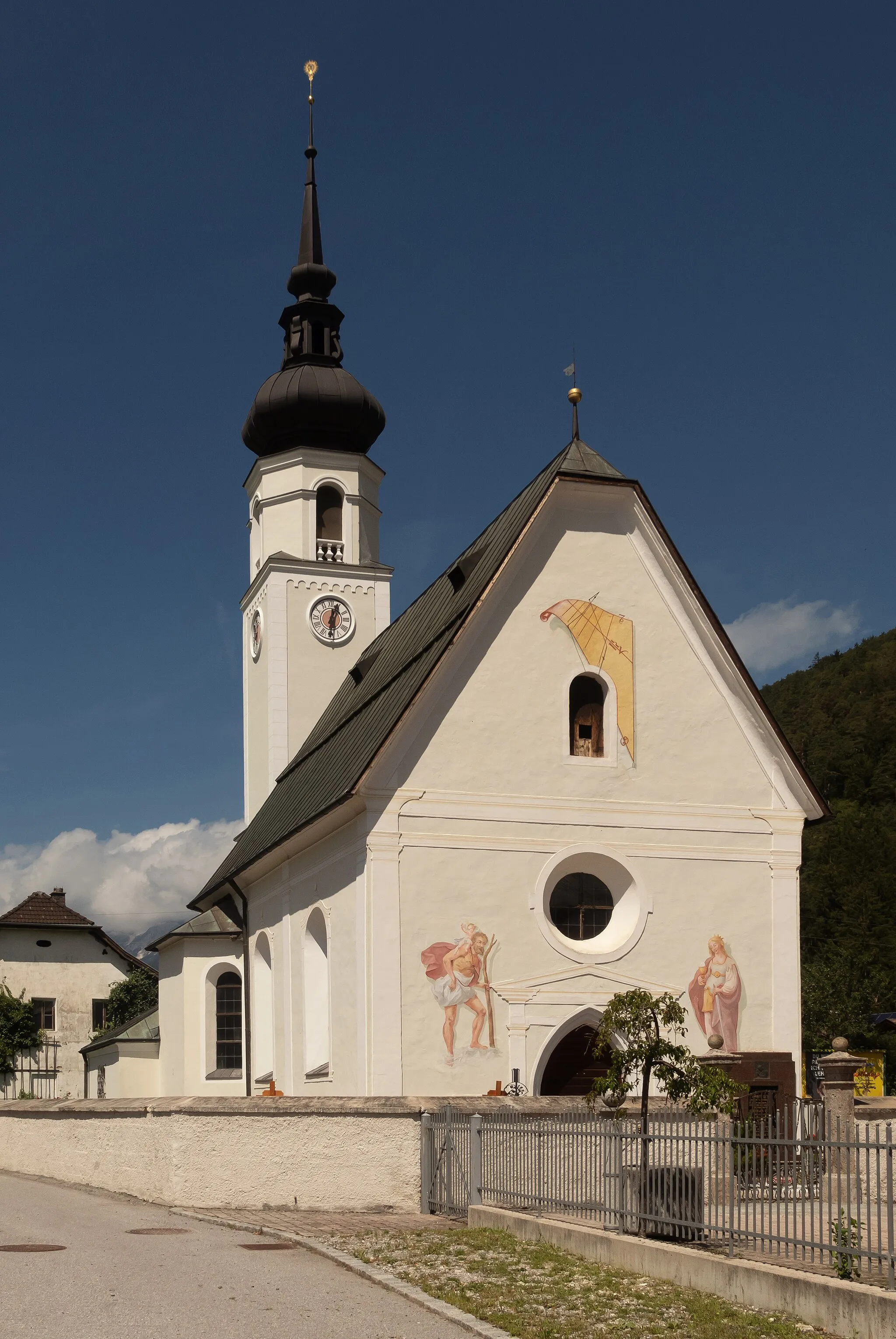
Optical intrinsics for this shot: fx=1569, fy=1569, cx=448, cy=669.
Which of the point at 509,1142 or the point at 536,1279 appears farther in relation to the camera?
the point at 509,1142

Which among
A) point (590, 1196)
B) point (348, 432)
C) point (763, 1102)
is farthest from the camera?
point (348, 432)

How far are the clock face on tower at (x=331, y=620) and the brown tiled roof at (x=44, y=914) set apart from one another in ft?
75.6

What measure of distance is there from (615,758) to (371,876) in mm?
4424

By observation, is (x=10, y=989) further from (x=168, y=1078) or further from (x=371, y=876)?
(x=371, y=876)

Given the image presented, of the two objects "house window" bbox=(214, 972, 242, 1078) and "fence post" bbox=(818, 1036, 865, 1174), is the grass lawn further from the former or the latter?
"house window" bbox=(214, 972, 242, 1078)

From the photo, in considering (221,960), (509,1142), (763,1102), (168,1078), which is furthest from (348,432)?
(509,1142)

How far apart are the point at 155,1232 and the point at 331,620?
2293 cm

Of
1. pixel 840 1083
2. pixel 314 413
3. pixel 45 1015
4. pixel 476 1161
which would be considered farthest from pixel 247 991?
pixel 45 1015

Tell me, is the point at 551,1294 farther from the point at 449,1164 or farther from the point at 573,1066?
the point at 573,1066

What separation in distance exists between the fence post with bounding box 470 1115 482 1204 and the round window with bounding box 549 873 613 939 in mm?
8131

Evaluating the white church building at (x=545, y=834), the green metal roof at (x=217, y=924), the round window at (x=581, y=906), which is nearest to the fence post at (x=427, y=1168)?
the white church building at (x=545, y=834)

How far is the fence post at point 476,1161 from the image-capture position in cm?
1585

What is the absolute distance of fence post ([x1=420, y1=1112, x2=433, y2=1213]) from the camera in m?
16.9

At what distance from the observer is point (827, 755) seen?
3164 inches
